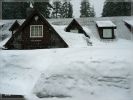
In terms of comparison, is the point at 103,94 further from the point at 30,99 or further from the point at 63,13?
the point at 63,13

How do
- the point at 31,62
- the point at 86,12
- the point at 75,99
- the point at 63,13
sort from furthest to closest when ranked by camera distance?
the point at 86,12
the point at 63,13
the point at 31,62
the point at 75,99

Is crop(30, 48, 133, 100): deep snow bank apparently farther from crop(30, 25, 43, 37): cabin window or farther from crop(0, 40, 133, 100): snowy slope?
crop(30, 25, 43, 37): cabin window

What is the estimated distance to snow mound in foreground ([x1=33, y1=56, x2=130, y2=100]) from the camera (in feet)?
26.6

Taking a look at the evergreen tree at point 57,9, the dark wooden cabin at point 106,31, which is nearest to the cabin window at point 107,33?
the dark wooden cabin at point 106,31

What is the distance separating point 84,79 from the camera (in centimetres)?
853

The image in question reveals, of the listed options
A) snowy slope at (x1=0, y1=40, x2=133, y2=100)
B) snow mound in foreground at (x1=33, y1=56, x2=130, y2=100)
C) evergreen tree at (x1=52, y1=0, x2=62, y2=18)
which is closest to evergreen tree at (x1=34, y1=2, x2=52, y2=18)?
evergreen tree at (x1=52, y1=0, x2=62, y2=18)

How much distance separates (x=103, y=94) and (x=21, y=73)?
11.7 ft

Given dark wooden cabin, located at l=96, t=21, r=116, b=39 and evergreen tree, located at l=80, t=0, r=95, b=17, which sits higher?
evergreen tree, located at l=80, t=0, r=95, b=17

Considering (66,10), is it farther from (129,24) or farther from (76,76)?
(76,76)

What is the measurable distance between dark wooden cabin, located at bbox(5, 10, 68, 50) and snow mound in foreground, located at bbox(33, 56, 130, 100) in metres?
14.1

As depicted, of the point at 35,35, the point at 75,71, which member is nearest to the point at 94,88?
the point at 75,71

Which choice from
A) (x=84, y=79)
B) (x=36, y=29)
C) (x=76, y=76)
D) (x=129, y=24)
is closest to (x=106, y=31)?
(x=129, y=24)

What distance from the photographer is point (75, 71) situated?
29.1 feet

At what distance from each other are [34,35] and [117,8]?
69.9ft
